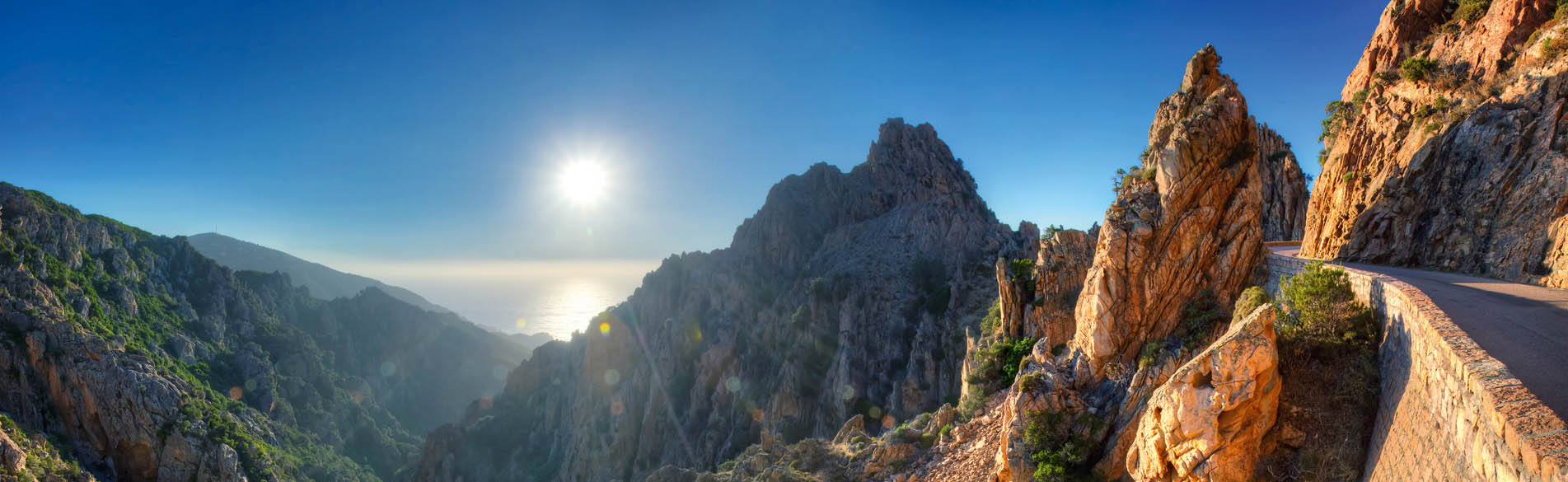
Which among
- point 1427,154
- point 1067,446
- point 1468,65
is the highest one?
point 1468,65

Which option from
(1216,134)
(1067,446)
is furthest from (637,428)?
(1216,134)

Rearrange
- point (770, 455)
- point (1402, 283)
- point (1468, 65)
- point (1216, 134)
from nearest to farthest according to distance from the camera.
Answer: point (1402, 283) → point (1216, 134) → point (1468, 65) → point (770, 455)

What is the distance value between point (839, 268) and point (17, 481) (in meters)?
69.5

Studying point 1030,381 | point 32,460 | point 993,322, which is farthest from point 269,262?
point 1030,381

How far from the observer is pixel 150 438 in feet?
184

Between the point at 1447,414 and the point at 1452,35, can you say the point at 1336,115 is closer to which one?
the point at 1452,35

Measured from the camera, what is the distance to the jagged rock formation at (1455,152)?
557 inches

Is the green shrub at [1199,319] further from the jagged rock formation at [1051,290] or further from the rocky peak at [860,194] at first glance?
the rocky peak at [860,194]

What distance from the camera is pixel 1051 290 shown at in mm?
25203

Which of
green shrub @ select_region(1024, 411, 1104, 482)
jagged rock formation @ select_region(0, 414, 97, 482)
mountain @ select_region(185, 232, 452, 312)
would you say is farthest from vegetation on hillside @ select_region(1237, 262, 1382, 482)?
mountain @ select_region(185, 232, 452, 312)

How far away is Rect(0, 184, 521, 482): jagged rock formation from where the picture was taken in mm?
54875

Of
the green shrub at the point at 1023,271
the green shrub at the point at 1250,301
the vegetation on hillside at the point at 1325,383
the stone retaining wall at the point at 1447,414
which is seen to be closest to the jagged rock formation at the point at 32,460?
the green shrub at the point at 1023,271

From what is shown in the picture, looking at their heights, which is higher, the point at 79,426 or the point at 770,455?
the point at 770,455

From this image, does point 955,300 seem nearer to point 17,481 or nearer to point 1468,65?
point 1468,65
